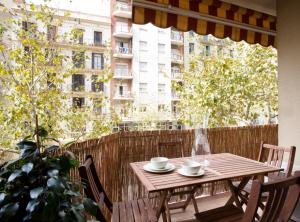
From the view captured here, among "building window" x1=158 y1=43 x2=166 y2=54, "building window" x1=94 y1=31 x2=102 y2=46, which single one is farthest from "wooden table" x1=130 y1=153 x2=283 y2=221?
"building window" x1=158 y1=43 x2=166 y2=54

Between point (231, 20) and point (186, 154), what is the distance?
2.15 metres

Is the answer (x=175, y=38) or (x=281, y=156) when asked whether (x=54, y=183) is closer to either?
(x=281, y=156)

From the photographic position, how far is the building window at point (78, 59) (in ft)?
16.7

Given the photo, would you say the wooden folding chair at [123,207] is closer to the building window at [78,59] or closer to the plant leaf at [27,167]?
the plant leaf at [27,167]

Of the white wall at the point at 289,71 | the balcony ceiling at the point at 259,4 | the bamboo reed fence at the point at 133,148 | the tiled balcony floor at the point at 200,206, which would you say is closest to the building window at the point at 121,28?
the balcony ceiling at the point at 259,4

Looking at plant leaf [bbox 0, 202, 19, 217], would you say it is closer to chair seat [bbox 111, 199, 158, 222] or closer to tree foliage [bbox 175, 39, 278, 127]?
chair seat [bbox 111, 199, 158, 222]

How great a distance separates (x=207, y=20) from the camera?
3.02m

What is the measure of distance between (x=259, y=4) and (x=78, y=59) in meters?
3.74

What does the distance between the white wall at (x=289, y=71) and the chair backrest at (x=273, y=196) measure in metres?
1.62

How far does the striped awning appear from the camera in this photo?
2582mm

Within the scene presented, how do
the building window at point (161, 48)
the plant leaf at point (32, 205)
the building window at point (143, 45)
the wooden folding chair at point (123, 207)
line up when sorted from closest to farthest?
the plant leaf at point (32, 205) < the wooden folding chair at point (123, 207) < the building window at point (143, 45) < the building window at point (161, 48)

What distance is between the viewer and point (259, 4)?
11.4ft

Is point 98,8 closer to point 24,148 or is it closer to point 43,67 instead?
point 43,67

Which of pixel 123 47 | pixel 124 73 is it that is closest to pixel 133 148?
pixel 124 73
